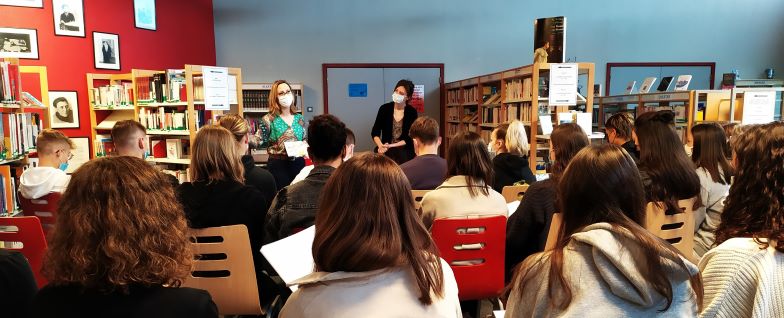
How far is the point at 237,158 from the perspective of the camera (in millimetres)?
2494

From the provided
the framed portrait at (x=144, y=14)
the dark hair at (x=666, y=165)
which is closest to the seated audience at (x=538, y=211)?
the dark hair at (x=666, y=165)

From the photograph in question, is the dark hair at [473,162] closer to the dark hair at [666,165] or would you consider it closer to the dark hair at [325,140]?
the dark hair at [325,140]

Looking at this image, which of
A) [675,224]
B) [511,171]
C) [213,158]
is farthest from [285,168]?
[675,224]

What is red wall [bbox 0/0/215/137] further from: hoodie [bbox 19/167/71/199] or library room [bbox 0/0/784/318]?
hoodie [bbox 19/167/71/199]

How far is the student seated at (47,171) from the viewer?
3.26 meters

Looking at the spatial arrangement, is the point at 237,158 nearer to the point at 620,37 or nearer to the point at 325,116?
the point at 325,116

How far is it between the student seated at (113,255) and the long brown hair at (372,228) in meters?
0.34

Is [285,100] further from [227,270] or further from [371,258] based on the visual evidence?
[371,258]

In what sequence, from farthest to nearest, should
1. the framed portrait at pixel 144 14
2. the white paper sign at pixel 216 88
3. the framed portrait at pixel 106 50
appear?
1. the framed portrait at pixel 144 14
2. the framed portrait at pixel 106 50
3. the white paper sign at pixel 216 88

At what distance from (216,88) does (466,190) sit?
3351mm

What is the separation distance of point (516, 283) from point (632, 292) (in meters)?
0.29

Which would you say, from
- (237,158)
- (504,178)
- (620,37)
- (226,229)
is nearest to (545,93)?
(504,178)

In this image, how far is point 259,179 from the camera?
3033mm

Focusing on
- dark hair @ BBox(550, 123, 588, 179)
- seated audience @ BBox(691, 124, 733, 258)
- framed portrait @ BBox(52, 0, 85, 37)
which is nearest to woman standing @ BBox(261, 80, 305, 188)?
dark hair @ BBox(550, 123, 588, 179)
